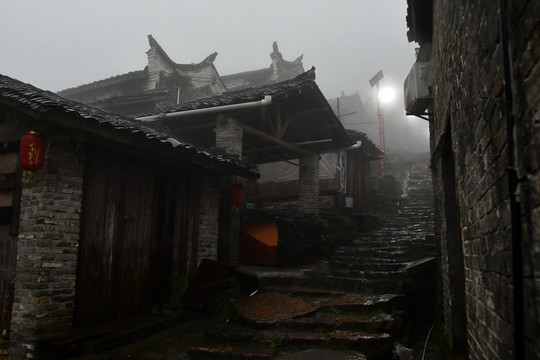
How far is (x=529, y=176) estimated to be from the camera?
64.0 inches

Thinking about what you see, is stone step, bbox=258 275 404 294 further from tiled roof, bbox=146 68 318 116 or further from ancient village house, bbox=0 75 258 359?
tiled roof, bbox=146 68 318 116

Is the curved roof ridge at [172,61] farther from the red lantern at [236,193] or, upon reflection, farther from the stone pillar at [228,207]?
the red lantern at [236,193]

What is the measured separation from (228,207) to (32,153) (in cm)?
489

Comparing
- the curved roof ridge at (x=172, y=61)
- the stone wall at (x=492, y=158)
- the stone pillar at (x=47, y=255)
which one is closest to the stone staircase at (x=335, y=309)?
the stone pillar at (x=47, y=255)

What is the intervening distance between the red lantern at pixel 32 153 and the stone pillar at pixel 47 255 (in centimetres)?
23

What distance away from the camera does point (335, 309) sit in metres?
6.50

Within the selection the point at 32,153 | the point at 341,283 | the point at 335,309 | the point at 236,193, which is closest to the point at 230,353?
the point at 335,309

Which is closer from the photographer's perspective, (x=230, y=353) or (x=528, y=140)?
(x=528, y=140)

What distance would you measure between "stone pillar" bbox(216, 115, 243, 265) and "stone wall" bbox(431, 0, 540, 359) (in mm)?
5766

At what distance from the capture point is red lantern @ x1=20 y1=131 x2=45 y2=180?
4992 mm

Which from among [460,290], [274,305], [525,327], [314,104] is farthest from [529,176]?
[314,104]

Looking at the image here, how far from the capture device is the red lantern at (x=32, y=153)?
4.99 metres

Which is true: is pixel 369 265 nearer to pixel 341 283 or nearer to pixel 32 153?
pixel 341 283

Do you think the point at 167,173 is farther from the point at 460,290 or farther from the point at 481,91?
the point at 481,91
